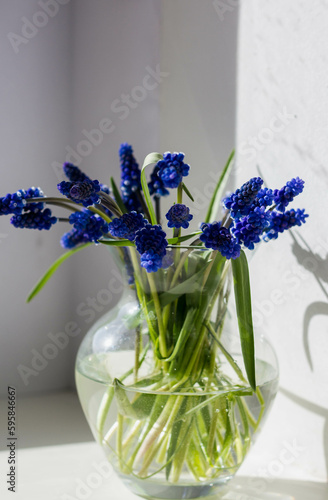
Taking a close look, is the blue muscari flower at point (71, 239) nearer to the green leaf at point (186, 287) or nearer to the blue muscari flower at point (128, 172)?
the blue muscari flower at point (128, 172)

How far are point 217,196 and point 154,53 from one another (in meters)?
0.37

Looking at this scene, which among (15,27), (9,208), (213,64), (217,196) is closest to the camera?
(9,208)

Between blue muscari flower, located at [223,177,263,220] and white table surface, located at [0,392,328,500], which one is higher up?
blue muscari flower, located at [223,177,263,220]

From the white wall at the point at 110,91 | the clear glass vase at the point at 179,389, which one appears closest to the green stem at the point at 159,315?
the clear glass vase at the point at 179,389

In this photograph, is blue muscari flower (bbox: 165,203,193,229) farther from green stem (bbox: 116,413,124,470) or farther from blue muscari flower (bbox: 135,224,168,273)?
green stem (bbox: 116,413,124,470)

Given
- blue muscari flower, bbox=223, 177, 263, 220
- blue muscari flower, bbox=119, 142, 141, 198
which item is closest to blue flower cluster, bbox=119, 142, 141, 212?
blue muscari flower, bbox=119, 142, 141, 198

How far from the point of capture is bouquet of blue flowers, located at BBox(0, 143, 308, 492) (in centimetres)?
57

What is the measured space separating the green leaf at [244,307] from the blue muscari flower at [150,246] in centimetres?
9

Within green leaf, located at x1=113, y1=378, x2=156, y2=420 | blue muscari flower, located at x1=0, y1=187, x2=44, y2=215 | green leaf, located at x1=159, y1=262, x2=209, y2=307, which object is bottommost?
green leaf, located at x1=113, y1=378, x2=156, y2=420

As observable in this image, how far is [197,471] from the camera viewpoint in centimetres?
60

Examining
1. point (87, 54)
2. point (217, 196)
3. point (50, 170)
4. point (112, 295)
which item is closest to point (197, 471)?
point (217, 196)

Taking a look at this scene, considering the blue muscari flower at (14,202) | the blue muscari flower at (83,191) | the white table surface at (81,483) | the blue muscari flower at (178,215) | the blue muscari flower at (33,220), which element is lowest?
the white table surface at (81,483)

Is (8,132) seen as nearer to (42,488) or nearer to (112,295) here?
(112,295)

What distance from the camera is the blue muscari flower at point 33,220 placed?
613mm
